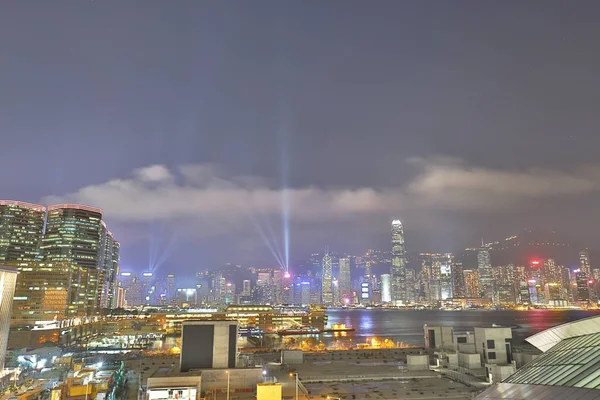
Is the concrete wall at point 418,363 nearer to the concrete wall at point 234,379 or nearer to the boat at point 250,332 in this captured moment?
the concrete wall at point 234,379

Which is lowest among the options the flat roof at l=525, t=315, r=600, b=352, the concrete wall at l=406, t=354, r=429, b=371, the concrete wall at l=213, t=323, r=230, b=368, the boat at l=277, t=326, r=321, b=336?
the boat at l=277, t=326, r=321, b=336

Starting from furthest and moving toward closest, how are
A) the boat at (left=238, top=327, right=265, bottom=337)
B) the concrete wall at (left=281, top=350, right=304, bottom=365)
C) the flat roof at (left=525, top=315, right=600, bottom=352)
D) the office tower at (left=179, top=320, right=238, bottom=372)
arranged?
the boat at (left=238, top=327, right=265, bottom=337)
the concrete wall at (left=281, top=350, right=304, bottom=365)
the office tower at (left=179, top=320, right=238, bottom=372)
the flat roof at (left=525, top=315, right=600, bottom=352)

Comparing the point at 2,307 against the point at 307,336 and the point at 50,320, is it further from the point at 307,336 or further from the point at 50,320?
the point at 307,336

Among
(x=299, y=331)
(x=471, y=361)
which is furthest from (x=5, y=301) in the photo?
(x=299, y=331)

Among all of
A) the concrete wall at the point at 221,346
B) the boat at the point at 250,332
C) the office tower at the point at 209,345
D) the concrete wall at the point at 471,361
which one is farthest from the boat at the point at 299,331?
the concrete wall at the point at 221,346

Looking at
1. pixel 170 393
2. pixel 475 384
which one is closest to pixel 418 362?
pixel 475 384

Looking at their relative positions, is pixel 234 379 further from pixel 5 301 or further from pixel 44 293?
pixel 44 293

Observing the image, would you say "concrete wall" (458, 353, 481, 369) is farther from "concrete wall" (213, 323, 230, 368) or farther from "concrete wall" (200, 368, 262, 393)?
"concrete wall" (213, 323, 230, 368)

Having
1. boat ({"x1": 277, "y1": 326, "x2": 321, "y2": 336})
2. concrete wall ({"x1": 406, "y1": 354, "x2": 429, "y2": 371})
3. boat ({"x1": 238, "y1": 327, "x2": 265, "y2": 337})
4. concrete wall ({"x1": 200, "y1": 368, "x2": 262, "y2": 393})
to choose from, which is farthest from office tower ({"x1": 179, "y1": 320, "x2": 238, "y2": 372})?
boat ({"x1": 277, "y1": 326, "x2": 321, "y2": 336})
